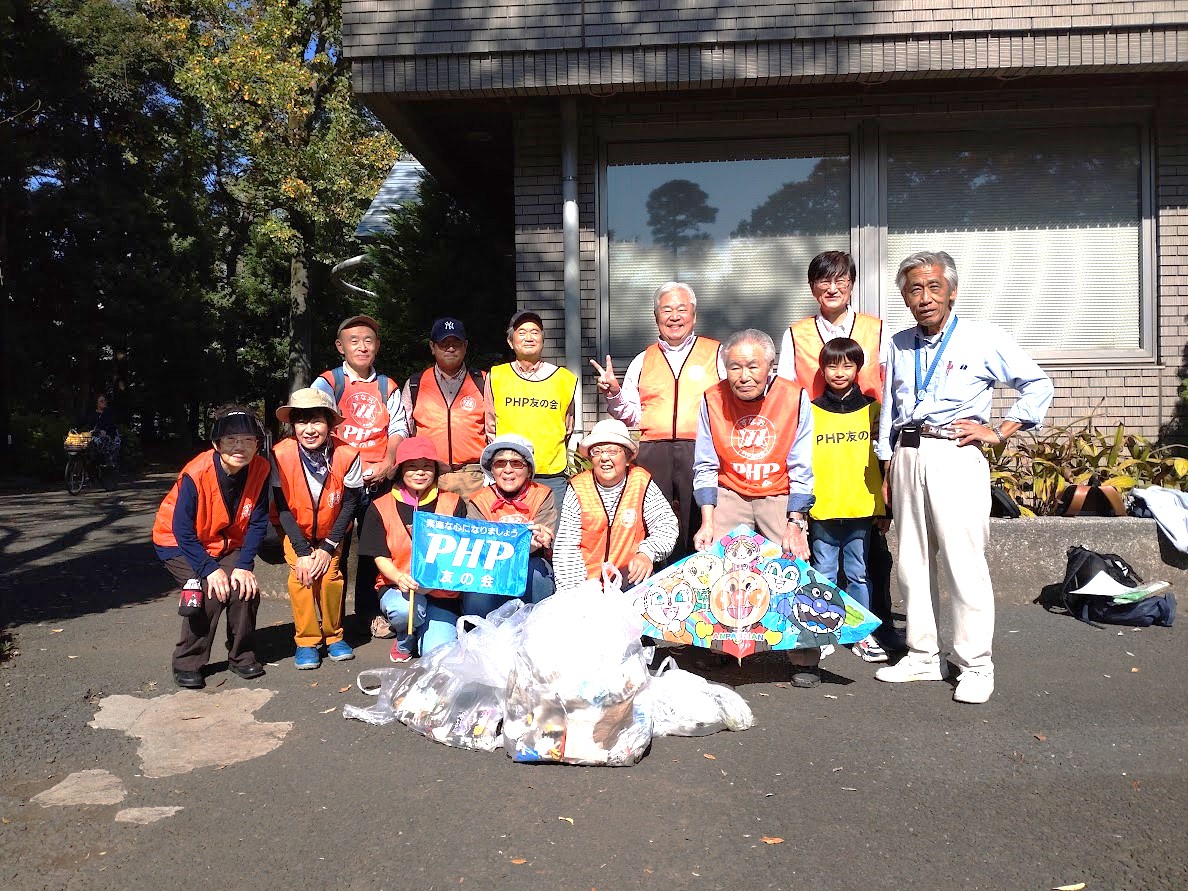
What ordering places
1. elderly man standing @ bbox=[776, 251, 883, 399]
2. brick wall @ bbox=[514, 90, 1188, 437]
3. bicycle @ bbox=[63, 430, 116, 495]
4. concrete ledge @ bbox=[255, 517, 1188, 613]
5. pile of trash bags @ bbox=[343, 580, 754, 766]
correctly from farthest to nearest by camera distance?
bicycle @ bbox=[63, 430, 116, 495]
brick wall @ bbox=[514, 90, 1188, 437]
concrete ledge @ bbox=[255, 517, 1188, 613]
elderly man standing @ bbox=[776, 251, 883, 399]
pile of trash bags @ bbox=[343, 580, 754, 766]

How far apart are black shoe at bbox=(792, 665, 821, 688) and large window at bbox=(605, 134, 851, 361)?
476cm

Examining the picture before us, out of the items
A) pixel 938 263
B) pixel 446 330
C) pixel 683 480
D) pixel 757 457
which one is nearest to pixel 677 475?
pixel 683 480

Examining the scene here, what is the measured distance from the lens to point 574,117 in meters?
8.88

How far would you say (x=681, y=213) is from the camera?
365 inches

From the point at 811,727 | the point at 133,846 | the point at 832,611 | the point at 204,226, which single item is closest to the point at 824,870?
the point at 811,727

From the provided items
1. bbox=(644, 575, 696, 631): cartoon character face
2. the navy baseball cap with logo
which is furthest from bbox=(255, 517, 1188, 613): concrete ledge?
bbox=(644, 575, 696, 631): cartoon character face

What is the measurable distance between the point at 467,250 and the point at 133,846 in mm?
9502

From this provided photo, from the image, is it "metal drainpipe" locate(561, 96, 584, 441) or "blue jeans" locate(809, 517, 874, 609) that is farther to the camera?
"metal drainpipe" locate(561, 96, 584, 441)

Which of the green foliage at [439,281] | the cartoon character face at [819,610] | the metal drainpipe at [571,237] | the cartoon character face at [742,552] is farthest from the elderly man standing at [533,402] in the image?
the green foliage at [439,281]

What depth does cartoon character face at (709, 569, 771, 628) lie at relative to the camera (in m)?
4.68

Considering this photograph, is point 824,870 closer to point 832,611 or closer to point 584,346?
point 832,611

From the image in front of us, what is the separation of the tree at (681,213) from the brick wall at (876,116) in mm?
604

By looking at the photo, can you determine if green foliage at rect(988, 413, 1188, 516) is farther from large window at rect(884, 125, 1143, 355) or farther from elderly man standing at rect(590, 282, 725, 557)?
elderly man standing at rect(590, 282, 725, 557)

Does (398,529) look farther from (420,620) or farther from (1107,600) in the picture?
(1107,600)
